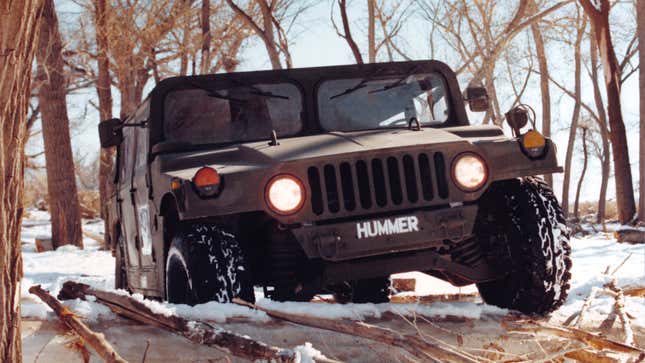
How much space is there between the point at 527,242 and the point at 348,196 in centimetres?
98

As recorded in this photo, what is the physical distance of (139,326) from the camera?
3578 millimetres

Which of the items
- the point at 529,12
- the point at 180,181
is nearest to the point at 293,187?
the point at 180,181

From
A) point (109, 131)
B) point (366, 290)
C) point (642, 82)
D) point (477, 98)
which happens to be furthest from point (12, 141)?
point (642, 82)

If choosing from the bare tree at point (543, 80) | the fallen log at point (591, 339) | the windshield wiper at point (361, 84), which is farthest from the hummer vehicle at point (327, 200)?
the bare tree at point (543, 80)

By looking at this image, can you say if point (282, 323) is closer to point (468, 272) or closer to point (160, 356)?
point (160, 356)

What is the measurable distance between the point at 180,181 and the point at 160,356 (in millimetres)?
1102

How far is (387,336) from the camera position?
2.80m

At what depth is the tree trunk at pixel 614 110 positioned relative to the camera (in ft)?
57.3

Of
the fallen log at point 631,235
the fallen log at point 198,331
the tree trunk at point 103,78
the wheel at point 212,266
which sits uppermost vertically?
the tree trunk at point 103,78

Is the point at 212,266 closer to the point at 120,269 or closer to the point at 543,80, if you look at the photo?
the point at 120,269

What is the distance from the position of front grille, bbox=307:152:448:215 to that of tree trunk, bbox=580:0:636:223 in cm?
1419

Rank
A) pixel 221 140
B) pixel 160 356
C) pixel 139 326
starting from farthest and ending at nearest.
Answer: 1. pixel 221 140
2. pixel 139 326
3. pixel 160 356

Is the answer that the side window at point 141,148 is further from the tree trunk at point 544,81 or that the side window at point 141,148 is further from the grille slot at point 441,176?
the tree trunk at point 544,81

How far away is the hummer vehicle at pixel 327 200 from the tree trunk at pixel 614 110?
43.5 feet
